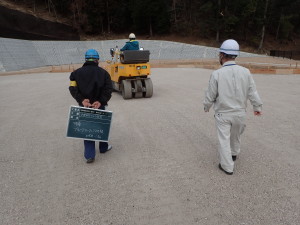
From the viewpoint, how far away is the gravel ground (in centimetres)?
292

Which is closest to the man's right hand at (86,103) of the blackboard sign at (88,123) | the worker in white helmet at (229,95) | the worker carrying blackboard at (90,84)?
the worker carrying blackboard at (90,84)

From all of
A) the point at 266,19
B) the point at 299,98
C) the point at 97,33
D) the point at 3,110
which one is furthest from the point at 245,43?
the point at 3,110

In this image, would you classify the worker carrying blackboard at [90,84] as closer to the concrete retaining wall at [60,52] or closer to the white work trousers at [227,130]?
the white work trousers at [227,130]

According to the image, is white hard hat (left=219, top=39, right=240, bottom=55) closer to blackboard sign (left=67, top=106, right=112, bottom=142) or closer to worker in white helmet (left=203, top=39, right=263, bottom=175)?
worker in white helmet (left=203, top=39, right=263, bottom=175)

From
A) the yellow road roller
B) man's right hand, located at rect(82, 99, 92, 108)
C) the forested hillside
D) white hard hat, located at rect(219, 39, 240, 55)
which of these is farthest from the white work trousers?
the forested hillside

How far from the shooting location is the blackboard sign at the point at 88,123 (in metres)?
3.90

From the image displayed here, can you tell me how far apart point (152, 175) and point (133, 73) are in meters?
5.61

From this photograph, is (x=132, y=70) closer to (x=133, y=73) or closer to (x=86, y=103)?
(x=133, y=73)

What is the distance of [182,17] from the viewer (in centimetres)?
4647

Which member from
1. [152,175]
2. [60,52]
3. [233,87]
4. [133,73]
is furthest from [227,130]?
[60,52]

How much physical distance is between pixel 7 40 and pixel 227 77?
86.6 feet

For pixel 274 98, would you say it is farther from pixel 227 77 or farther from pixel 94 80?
pixel 94 80

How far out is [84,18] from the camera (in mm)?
41062

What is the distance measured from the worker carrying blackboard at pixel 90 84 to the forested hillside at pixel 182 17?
39.6m
